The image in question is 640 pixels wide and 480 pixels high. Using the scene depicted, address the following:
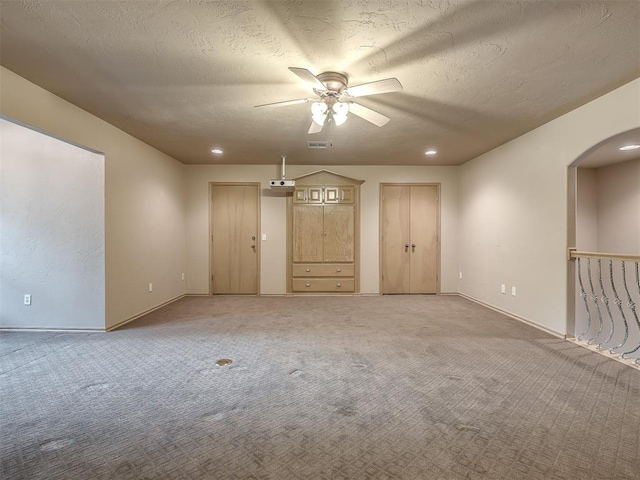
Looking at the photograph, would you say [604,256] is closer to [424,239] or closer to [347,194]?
[424,239]

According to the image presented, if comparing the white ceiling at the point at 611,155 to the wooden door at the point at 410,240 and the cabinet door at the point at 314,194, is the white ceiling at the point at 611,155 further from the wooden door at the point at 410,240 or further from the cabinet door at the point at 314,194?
the cabinet door at the point at 314,194

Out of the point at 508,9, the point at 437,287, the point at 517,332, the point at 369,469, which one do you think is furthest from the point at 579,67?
the point at 437,287

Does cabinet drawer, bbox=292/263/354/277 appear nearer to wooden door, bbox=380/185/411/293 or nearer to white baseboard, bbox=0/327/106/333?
wooden door, bbox=380/185/411/293

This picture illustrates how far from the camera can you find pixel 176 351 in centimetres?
284

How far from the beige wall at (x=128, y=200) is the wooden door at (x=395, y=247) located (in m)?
3.81

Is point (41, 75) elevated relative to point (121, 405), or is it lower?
elevated

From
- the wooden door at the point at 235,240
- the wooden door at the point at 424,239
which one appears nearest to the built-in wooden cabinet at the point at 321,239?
the wooden door at the point at 235,240

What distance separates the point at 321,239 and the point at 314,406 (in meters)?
3.77

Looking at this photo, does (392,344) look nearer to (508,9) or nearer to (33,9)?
(508,9)

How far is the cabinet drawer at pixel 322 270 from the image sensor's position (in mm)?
5527

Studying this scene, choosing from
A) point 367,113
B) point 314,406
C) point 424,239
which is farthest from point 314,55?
point 424,239

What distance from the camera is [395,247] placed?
5664 millimetres

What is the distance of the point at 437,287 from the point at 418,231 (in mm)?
1135

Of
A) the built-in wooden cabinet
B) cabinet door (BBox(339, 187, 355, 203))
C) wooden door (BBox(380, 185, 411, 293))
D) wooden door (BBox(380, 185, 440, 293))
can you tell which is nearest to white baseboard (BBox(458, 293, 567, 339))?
wooden door (BBox(380, 185, 440, 293))
